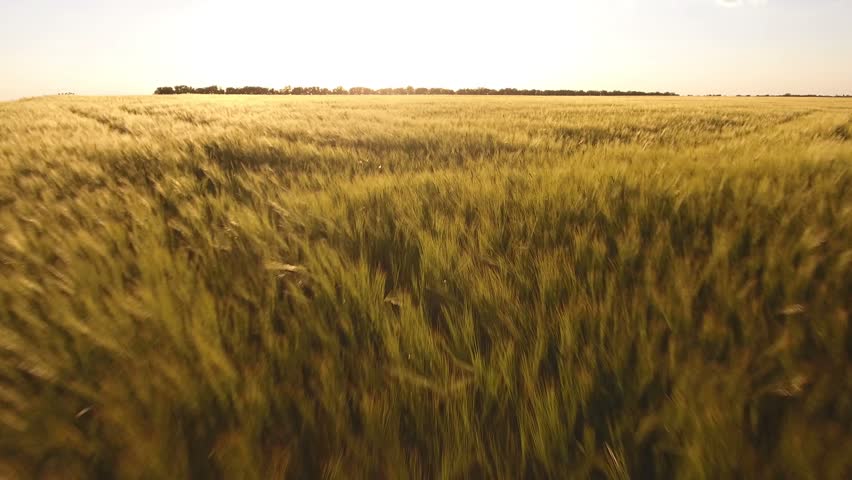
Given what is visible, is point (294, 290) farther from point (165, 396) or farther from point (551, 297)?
point (551, 297)

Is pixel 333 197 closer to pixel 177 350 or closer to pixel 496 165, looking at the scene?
pixel 177 350

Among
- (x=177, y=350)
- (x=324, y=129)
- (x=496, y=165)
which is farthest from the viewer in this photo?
(x=324, y=129)

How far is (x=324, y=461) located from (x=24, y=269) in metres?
1.08

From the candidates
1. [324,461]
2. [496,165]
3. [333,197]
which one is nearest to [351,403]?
[324,461]

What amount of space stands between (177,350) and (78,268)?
0.52 m

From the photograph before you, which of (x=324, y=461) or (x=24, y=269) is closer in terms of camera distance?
(x=324, y=461)

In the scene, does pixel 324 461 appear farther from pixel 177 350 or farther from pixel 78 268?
pixel 78 268

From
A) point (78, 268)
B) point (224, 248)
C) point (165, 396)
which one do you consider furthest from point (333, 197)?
point (165, 396)

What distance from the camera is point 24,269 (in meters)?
1.04

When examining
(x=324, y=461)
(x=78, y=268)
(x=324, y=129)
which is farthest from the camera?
(x=324, y=129)

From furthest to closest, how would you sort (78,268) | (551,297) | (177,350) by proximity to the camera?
1. (78,268)
2. (551,297)
3. (177,350)

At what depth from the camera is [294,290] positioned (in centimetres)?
86

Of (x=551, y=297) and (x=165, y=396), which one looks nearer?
(x=165, y=396)

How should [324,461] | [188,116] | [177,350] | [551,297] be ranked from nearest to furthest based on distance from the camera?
[324,461] → [177,350] → [551,297] → [188,116]
